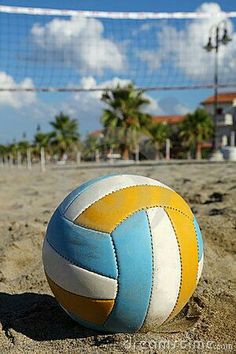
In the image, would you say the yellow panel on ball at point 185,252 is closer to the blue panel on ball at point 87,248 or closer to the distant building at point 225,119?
the blue panel on ball at point 87,248

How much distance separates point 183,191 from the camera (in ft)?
21.7

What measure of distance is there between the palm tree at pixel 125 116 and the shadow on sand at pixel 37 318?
28093mm

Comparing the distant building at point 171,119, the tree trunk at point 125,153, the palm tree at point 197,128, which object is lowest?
the tree trunk at point 125,153

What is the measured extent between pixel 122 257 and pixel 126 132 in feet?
97.8

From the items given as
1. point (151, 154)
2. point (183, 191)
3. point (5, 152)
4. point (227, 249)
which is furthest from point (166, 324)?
point (5, 152)

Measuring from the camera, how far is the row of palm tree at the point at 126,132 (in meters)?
31.4

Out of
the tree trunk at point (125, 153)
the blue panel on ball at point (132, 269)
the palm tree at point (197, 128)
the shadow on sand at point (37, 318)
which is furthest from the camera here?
the palm tree at point (197, 128)

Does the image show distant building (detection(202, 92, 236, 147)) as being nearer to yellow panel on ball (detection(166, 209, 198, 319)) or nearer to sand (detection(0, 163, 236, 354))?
sand (detection(0, 163, 236, 354))

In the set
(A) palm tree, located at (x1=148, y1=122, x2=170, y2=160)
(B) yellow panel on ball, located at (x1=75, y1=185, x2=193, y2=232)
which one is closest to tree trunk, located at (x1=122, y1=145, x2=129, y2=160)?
(A) palm tree, located at (x1=148, y1=122, x2=170, y2=160)

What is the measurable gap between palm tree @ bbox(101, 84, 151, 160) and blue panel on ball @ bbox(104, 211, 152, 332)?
2876 cm

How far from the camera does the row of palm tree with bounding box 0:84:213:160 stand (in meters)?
31.4

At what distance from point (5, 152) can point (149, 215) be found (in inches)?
2804

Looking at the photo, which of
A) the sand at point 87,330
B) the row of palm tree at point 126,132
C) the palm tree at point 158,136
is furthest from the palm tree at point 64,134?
the sand at point 87,330

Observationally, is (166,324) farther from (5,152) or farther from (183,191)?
(5,152)
